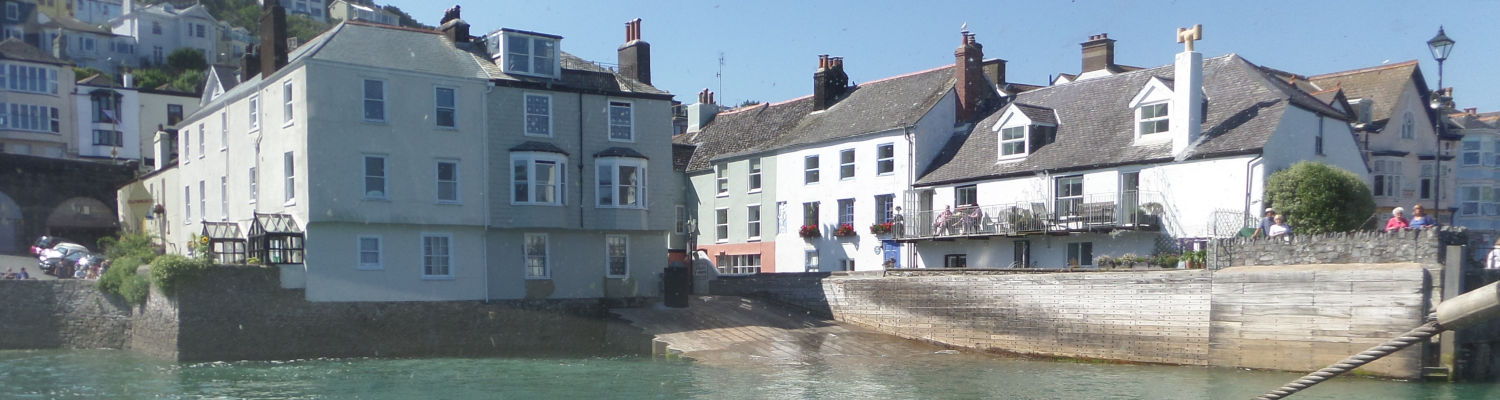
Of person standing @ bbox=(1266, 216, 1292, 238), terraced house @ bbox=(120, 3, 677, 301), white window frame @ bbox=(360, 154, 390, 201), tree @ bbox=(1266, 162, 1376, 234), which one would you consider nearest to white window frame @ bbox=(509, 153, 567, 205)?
terraced house @ bbox=(120, 3, 677, 301)

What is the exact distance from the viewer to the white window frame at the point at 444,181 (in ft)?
109

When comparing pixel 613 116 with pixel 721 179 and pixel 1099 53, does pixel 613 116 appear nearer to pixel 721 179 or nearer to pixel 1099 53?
pixel 721 179

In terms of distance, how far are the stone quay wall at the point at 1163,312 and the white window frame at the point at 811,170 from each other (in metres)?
9.61

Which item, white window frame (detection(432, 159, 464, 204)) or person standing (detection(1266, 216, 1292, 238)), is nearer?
person standing (detection(1266, 216, 1292, 238))

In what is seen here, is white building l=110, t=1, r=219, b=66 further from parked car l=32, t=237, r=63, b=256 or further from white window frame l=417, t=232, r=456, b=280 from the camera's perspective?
white window frame l=417, t=232, r=456, b=280

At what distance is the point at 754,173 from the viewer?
158ft

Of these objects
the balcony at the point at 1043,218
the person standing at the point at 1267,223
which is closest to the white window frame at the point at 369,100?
the balcony at the point at 1043,218

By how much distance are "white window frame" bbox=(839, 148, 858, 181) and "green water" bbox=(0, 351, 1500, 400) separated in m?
14.2

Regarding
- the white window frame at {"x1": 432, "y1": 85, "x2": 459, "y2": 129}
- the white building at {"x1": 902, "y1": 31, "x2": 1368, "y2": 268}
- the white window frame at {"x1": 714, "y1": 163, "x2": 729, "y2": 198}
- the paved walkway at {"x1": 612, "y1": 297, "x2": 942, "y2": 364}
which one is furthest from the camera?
the white window frame at {"x1": 714, "y1": 163, "x2": 729, "y2": 198}

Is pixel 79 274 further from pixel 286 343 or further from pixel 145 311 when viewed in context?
pixel 286 343

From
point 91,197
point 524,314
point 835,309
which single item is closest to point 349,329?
point 524,314

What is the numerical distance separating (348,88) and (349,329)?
21.3ft

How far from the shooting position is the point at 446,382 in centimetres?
2556

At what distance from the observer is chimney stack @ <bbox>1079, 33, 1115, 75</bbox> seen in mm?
45219
